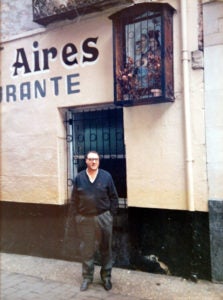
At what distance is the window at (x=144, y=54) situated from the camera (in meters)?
4.91

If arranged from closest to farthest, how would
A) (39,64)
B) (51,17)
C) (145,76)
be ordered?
1. (145,76)
2. (51,17)
3. (39,64)

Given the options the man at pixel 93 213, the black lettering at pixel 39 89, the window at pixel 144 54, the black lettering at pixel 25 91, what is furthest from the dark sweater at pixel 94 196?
the black lettering at pixel 25 91

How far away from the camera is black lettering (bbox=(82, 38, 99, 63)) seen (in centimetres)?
575

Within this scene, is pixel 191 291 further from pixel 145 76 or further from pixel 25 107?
pixel 25 107

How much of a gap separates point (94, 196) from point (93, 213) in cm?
23

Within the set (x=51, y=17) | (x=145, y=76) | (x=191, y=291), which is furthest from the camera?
(x=51, y=17)

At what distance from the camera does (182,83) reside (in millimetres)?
→ 5020

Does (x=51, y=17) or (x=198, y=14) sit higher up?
(x=51, y=17)

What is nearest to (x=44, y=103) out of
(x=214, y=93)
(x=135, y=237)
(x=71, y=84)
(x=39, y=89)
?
(x=39, y=89)

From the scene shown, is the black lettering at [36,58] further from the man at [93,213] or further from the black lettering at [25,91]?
the man at [93,213]

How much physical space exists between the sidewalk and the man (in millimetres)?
198

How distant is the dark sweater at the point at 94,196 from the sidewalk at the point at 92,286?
102 cm

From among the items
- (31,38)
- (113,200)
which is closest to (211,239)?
(113,200)

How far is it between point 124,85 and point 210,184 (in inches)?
70.3
